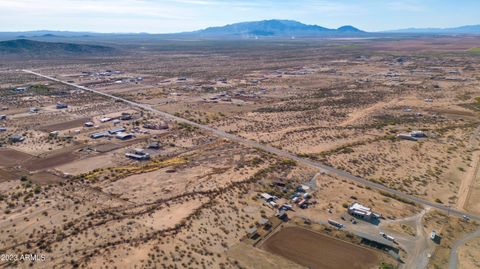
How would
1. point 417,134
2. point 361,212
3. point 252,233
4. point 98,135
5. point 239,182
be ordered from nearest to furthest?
point 252,233 → point 361,212 → point 239,182 → point 417,134 → point 98,135

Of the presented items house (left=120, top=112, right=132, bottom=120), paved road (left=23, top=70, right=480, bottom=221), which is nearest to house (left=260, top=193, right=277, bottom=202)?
paved road (left=23, top=70, right=480, bottom=221)

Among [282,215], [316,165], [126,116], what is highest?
[282,215]

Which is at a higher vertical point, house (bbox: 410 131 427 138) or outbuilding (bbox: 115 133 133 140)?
house (bbox: 410 131 427 138)

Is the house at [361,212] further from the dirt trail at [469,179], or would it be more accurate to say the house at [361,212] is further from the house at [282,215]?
the dirt trail at [469,179]

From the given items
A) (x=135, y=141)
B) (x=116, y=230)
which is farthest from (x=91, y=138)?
(x=116, y=230)

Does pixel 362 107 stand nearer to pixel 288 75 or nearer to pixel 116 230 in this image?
pixel 288 75

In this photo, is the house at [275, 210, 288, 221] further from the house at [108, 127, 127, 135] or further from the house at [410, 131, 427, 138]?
the house at [108, 127, 127, 135]

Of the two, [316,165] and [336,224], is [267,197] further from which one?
[316,165]

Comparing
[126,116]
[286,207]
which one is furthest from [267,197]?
[126,116]
